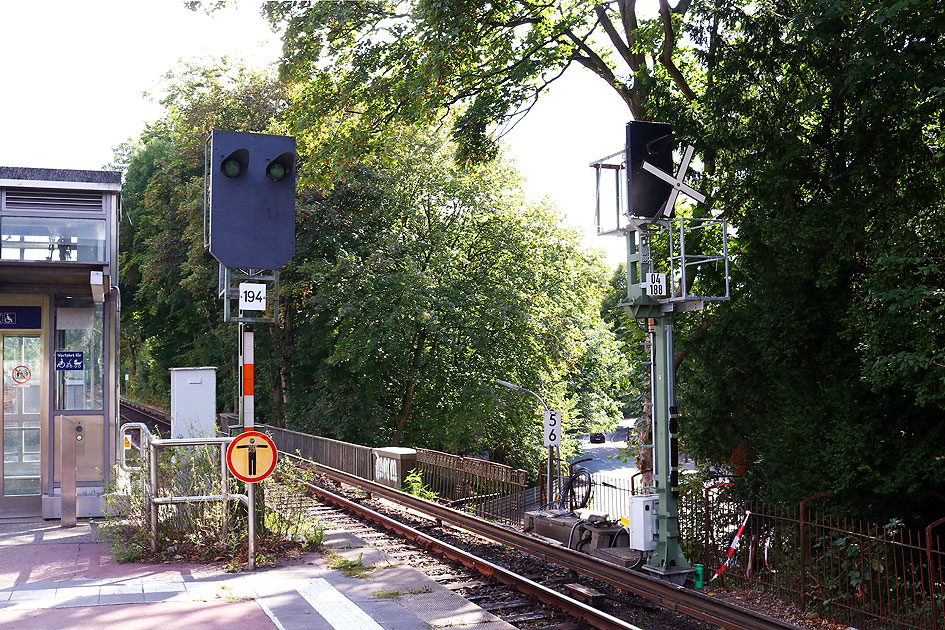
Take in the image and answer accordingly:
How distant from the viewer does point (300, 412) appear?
32375 mm

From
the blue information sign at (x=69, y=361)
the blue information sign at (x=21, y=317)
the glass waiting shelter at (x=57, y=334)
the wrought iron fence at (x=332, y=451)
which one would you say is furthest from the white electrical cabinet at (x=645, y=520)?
the wrought iron fence at (x=332, y=451)

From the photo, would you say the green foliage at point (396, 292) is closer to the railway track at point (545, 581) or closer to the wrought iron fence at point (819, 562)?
the railway track at point (545, 581)

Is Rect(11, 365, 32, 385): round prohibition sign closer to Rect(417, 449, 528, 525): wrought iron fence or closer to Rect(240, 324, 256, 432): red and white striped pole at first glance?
Rect(240, 324, 256, 432): red and white striped pole

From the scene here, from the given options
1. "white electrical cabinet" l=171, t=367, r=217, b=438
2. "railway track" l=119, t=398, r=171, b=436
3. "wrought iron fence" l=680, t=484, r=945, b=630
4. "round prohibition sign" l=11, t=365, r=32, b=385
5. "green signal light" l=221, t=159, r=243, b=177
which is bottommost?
"railway track" l=119, t=398, r=171, b=436

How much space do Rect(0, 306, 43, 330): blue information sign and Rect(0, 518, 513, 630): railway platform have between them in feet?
12.5

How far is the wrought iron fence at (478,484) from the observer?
53.2 feet

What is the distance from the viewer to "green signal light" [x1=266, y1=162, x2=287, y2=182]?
11.2 m

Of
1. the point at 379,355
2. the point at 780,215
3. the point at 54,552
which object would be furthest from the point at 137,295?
the point at 780,215

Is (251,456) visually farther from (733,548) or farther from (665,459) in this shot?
(733,548)

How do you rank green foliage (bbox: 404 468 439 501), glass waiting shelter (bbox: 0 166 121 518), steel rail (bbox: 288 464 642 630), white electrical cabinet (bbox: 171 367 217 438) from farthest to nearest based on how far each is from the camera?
green foliage (bbox: 404 468 439 501) → white electrical cabinet (bbox: 171 367 217 438) → glass waiting shelter (bbox: 0 166 121 518) → steel rail (bbox: 288 464 642 630)

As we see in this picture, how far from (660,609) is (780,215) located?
20.8 ft

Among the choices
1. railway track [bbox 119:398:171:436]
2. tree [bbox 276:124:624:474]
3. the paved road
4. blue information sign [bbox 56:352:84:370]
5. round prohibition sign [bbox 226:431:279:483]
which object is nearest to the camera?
round prohibition sign [bbox 226:431:279:483]

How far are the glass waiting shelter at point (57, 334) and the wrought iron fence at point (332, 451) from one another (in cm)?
551

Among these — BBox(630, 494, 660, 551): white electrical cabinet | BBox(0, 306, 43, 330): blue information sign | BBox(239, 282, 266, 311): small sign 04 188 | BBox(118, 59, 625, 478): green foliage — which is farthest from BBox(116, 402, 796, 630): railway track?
BBox(118, 59, 625, 478): green foliage
